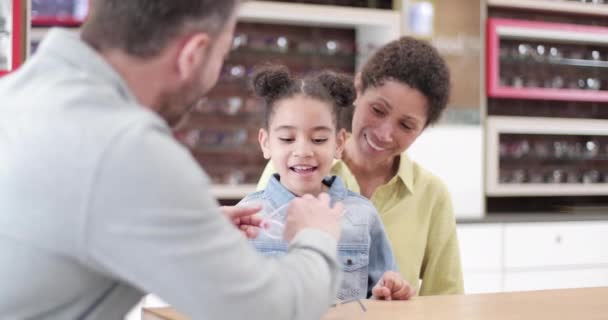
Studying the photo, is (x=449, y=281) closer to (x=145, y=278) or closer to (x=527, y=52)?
(x=145, y=278)

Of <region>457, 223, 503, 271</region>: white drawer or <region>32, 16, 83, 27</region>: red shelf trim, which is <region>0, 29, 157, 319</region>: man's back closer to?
<region>32, 16, 83, 27</region>: red shelf trim

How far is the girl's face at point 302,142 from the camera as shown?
1714 millimetres

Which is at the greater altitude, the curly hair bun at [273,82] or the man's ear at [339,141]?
the curly hair bun at [273,82]

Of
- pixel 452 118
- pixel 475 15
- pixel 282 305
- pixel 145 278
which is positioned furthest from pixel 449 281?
pixel 475 15

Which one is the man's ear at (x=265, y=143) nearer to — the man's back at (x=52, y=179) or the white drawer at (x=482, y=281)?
the man's back at (x=52, y=179)

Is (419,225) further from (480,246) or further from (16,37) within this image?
(480,246)

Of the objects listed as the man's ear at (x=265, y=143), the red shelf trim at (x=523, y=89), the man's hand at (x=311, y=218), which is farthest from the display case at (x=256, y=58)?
the man's hand at (x=311, y=218)

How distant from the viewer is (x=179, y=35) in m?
0.92

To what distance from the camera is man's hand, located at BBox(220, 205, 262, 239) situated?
52.4 inches

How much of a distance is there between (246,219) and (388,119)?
2.33 feet

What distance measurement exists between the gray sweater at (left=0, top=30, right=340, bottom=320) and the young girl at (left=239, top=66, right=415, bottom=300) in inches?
29.7

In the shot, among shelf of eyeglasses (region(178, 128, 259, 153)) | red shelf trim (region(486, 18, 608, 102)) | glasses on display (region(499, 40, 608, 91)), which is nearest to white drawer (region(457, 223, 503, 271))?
Result: red shelf trim (region(486, 18, 608, 102))

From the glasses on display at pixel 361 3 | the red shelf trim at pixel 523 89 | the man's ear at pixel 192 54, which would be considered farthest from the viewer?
the red shelf trim at pixel 523 89

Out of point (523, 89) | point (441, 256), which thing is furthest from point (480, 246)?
point (441, 256)
